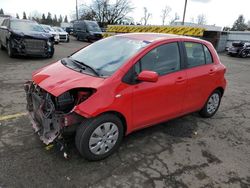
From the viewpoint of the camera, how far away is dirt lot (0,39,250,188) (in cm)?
291

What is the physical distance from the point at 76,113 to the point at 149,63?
4.31 feet

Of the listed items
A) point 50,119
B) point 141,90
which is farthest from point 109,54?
point 50,119

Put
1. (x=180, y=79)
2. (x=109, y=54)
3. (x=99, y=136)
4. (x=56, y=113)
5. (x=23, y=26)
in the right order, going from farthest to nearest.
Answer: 1. (x=23, y=26)
2. (x=180, y=79)
3. (x=109, y=54)
4. (x=99, y=136)
5. (x=56, y=113)

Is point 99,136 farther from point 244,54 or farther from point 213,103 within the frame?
point 244,54

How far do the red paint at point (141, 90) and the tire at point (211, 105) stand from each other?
29cm

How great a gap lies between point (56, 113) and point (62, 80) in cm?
44

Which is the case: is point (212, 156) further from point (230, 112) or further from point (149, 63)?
point (230, 112)

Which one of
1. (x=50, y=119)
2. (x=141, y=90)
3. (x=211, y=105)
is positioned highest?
(x=141, y=90)

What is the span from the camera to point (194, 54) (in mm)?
4297

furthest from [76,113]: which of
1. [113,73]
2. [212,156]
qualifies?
[212,156]

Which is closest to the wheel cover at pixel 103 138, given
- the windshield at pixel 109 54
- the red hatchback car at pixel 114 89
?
the red hatchback car at pixel 114 89

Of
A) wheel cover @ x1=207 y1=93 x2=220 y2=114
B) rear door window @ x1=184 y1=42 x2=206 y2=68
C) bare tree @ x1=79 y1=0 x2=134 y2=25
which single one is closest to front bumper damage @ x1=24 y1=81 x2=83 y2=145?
rear door window @ x1=184 y1=42 x2=206 y2=68

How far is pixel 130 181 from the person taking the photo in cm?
292

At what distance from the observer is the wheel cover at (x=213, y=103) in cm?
488
